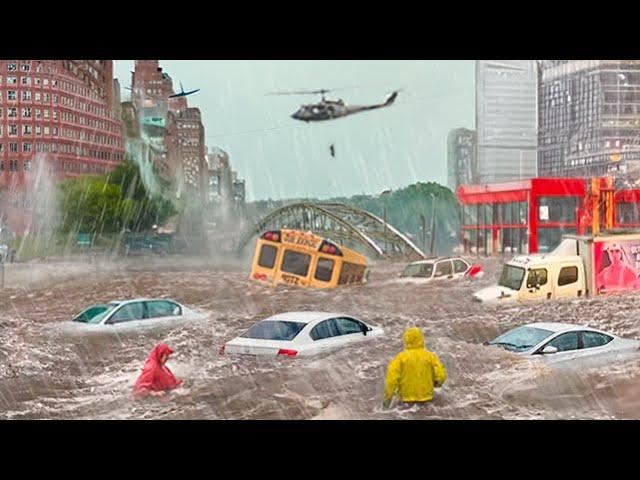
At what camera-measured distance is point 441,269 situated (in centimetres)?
700

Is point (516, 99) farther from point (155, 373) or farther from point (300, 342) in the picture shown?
point (155, 373)

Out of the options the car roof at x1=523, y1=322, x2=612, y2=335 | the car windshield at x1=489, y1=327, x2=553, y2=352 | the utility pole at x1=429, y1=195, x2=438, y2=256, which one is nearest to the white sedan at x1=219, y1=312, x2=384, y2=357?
the utility pole at x1=429, y1=195, x2=438, y2=256

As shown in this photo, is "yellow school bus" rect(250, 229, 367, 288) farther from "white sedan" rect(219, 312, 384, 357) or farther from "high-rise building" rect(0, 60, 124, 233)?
"high-rise building" rect(0, 60, 124, 233)

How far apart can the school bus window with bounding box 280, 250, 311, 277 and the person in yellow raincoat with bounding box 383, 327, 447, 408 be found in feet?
4.82

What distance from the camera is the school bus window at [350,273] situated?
691 cm

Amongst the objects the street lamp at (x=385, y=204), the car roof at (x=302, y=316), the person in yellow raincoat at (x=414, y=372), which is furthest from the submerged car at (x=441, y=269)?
the person in yellow raincoat at (x=414, y=372)

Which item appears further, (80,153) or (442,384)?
(80,153)

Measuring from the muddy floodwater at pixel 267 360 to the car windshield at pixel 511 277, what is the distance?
0.09 metres

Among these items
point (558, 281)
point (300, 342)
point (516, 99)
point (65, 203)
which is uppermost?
point (516, 99)

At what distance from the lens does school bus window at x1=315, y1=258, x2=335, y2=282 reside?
695cm

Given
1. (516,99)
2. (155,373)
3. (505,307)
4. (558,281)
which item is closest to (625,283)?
(558,281)

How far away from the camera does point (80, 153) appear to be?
6.98 m

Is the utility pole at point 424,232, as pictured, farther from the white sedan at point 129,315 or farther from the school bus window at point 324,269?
the white sedan at point 129,315

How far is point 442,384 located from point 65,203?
11.5 feet
